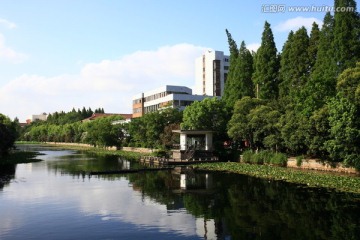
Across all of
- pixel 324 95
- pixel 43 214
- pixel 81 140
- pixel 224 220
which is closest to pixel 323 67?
pixel 324 95

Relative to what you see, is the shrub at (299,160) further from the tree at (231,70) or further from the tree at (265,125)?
the tree at (231,70)

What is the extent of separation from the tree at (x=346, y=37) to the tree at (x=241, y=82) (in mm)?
22362

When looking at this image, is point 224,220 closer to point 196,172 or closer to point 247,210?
point 247,210

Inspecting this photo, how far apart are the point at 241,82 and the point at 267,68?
637 cm

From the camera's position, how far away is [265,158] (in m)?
52.0

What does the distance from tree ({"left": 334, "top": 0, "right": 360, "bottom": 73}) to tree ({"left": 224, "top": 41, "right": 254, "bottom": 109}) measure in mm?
22362

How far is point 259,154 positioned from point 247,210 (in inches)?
1086

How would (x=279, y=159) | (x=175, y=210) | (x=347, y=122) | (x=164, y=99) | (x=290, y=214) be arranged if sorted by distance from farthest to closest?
(x=164, y=99), (x=279, y=159), (x=347, y=122), (x=175, y=210), (x=290, y=214)

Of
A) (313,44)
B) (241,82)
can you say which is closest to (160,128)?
(241,82)

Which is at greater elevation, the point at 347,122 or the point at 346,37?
the point at 346,37

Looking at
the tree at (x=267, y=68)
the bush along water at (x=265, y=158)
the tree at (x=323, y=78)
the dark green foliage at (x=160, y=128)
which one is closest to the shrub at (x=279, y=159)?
the bush along water at (x=265, y=158)

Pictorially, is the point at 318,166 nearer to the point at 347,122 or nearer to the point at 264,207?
the point at 347,122

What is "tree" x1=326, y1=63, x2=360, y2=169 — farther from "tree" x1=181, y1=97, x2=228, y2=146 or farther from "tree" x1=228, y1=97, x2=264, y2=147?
"tree" x1=181, y1=97, x2=228, y2=146

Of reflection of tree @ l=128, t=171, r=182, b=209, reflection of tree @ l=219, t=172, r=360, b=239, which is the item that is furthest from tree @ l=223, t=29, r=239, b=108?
reflection of tree @ l=219, t=172, r=360, b=239
